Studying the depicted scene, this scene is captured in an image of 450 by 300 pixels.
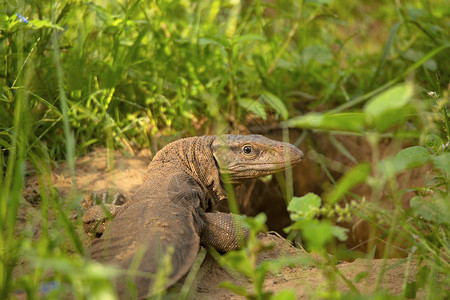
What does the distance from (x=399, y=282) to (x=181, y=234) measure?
1402mm

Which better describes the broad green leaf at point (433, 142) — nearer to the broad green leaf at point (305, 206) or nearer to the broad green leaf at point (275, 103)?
the broad green leaf at point (305, 206)

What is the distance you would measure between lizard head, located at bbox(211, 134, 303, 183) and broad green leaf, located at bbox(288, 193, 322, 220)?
66.4 inches

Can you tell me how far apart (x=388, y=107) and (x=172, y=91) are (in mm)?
3868

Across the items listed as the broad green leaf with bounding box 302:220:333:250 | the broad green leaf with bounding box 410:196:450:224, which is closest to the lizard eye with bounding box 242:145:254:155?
the broad green leaf with bounding box 410:196:450:224

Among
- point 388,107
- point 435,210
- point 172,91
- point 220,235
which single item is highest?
point 388,107

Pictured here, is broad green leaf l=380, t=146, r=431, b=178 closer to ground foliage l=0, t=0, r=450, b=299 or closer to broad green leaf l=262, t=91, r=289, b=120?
ground foliage l=0, t=0, r=450, b=299

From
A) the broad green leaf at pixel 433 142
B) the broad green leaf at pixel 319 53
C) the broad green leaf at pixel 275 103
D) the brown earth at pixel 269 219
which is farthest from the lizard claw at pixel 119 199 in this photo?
the broad green leaf at pixel 319 53

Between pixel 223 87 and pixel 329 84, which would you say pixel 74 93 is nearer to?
pixel 223 87

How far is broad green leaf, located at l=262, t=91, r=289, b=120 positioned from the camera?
5527 millimetres

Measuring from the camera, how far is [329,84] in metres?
6.23

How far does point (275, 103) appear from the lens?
18.5 feet

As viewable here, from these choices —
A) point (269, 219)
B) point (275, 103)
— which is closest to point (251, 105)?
point (275, 103)

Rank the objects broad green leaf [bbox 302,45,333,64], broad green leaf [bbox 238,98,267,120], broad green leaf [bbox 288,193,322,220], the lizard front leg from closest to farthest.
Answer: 1. broad green leaf [bbox 288,193,322,220]
2. the lizard front leg
3. broad green leaf [bbox 238,98,267,120]
4. broad green leaf [bbox 302,45,333,64]

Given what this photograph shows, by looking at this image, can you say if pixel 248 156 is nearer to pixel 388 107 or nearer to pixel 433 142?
pixel 433 142
